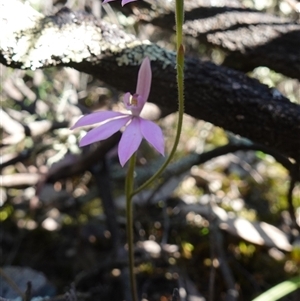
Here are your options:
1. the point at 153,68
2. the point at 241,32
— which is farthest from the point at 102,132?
the point at 241,32

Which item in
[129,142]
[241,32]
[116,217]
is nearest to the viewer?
[129,142]

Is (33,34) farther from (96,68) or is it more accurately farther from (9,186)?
(9,186)

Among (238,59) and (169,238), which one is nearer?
(238,59)

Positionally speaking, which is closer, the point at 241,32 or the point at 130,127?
the point at 130,127

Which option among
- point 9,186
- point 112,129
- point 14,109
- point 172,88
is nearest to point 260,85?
A: point 172,88

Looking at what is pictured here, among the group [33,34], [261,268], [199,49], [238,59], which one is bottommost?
[261,268]

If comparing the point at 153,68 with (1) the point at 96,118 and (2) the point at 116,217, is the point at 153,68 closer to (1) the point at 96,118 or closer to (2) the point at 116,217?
(1) the point at 96,118

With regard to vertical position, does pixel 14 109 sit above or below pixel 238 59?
below
